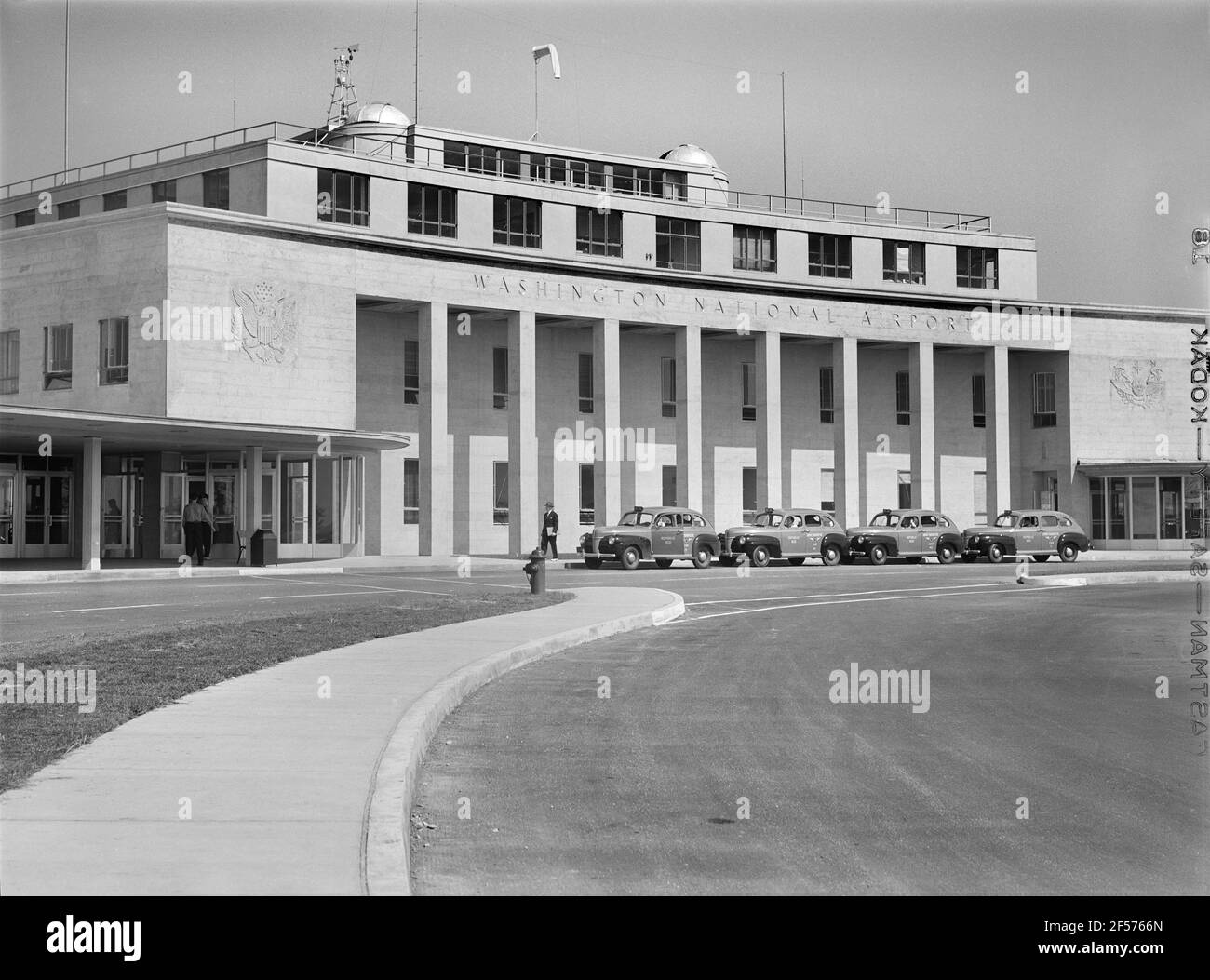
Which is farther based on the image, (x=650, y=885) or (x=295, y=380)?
(x=295, y=380)

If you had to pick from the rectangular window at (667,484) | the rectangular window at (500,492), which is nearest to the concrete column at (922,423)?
the rectangular window at (667,484)

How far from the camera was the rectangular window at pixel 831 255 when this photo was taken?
202 ft

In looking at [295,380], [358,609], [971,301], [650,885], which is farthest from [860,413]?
[650,885]

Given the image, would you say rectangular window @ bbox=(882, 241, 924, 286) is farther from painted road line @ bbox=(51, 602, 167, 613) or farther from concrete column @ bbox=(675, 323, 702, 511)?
painted road line @ bbox=(51, 602, 167, 613)

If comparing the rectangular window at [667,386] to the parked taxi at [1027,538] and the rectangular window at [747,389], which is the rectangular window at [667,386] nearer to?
the rectangular window at [747,389]

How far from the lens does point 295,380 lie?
4550cm

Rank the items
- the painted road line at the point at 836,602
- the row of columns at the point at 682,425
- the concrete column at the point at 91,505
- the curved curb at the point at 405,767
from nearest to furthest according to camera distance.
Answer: the curved curb at the point at 405,767 → the painted road line at the point at 836,602 → the concrete column at the point at 91,505 → the row of columns at the point at 682,425

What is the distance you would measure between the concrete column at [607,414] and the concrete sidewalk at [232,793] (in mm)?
39820

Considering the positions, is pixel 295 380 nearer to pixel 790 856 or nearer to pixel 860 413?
pixel 860 413

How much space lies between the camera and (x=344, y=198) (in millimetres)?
49531

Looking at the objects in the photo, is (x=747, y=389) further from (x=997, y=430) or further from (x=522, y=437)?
(x=522, y=437)

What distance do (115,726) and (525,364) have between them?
4261 centimetres

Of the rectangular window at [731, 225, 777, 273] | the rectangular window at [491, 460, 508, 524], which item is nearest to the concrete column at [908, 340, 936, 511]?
the rectangular window at [731, 225, 777, 273]

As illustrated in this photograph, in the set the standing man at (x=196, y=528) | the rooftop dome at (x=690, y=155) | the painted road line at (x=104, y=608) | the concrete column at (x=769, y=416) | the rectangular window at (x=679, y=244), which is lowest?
the painted road line at (x=104, y=608)
